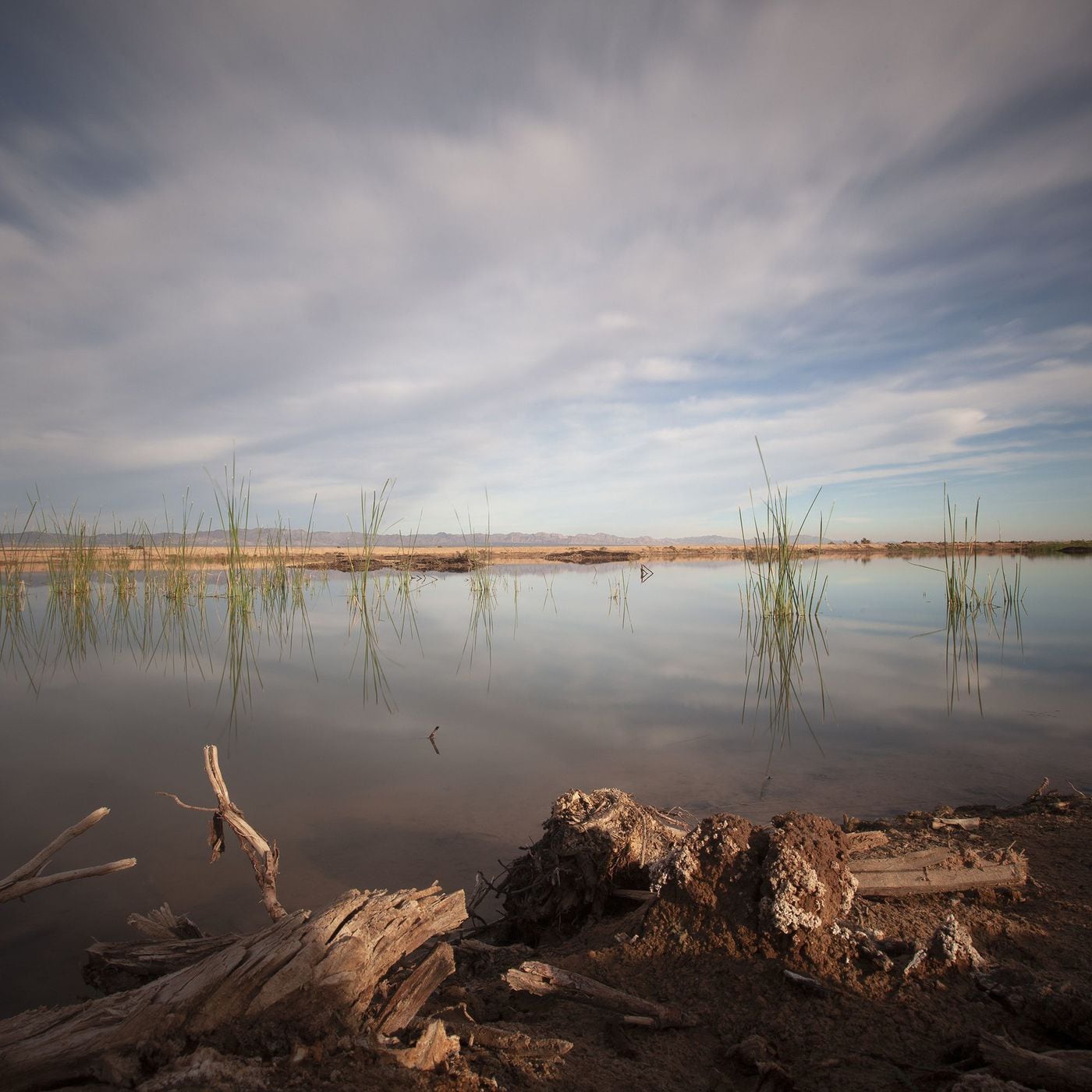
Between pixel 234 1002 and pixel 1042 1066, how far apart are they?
1442 millimetres

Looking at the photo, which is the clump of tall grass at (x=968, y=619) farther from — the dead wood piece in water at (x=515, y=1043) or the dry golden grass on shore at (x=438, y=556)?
the dry golden grass on shore at (x=438, y=556)

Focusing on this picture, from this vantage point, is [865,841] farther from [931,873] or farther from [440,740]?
[440,740]

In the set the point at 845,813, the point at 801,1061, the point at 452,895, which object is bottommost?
the point at 845,813

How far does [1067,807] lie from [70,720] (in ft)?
18.2

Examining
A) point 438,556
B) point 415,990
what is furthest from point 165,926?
point 438,556

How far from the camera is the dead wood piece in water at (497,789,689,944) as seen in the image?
199 cm

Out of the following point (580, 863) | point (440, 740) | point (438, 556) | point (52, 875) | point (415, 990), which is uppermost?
point (438, 556)

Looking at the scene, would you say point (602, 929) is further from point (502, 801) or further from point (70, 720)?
point (70, 720)

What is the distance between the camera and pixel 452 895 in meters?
1.53

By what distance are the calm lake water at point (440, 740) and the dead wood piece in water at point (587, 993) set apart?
2.83ft

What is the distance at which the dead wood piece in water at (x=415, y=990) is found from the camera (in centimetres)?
125

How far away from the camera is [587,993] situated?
1438 mm

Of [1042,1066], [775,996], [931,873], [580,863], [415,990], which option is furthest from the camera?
[580,863]

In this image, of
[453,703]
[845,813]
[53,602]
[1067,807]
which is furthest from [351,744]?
[53,602]
